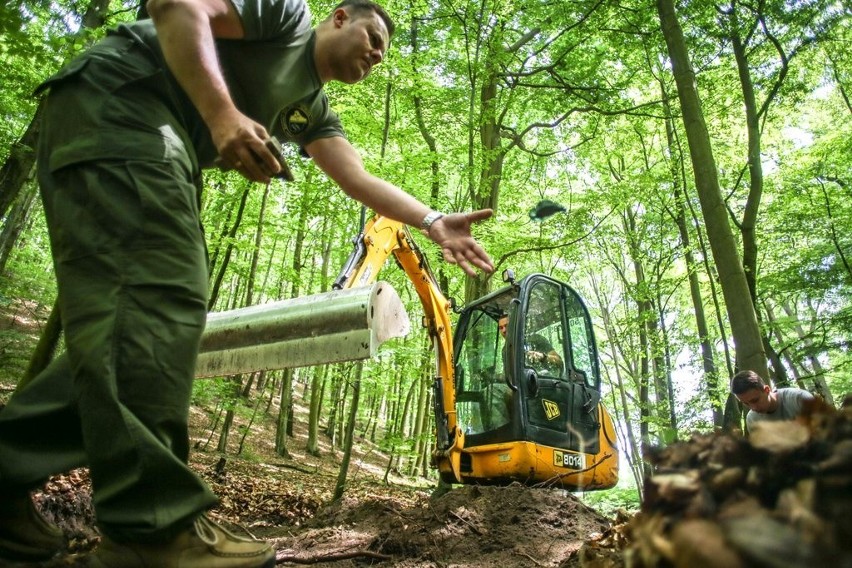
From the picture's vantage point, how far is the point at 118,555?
3.97ft

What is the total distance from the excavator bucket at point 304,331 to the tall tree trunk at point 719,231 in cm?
323

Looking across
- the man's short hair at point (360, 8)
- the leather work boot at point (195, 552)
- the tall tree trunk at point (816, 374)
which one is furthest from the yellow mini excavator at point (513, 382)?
the leather work boot at point (195, 552)

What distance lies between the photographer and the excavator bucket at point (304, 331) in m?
3.14

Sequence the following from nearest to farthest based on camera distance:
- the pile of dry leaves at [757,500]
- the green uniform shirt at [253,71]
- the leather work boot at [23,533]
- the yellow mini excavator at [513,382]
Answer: the pile of dry leaves at [757,500], the leather work boot at [23,533], the green uniform shirt at [253,71], the yellow mini excavator at [513,382]

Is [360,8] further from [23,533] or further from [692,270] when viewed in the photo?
[692,270]

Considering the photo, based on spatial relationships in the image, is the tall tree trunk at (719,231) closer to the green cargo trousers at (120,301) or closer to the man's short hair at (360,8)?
the man's short hair at (360,8)

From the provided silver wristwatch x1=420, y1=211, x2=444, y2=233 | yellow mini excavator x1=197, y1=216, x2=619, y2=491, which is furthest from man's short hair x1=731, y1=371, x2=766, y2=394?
silver wristwatch x1=420, y1=211, x2=444, y2=233

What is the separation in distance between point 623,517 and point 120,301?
95.8 inches

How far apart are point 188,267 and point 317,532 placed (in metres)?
3.48

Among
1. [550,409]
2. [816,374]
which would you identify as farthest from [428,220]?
[816,374]

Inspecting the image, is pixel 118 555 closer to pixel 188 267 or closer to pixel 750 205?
pixel 188 267

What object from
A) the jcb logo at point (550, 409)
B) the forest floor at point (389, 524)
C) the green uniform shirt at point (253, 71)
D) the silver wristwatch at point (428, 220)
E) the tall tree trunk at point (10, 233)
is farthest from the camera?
the tall tree trunk at point (10, 233)

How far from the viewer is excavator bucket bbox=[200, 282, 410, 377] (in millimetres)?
3139

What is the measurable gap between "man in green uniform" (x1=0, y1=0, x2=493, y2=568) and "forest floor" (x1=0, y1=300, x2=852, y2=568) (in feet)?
0.84
